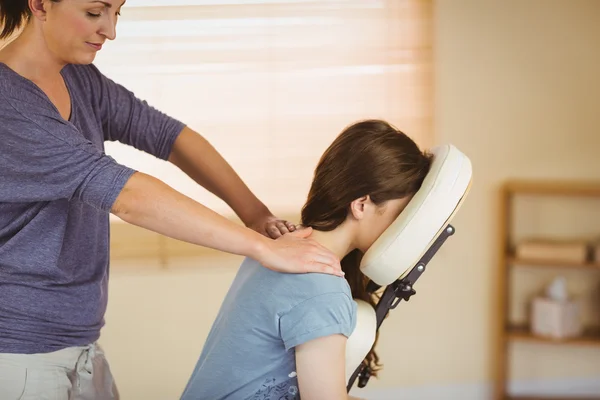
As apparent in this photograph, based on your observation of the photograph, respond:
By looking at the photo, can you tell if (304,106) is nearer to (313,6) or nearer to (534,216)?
(313,6)

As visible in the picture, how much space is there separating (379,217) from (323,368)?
1.07ft

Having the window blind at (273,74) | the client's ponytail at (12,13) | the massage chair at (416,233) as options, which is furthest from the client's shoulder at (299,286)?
the window blind at (273,74)

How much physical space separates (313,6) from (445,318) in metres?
1.48

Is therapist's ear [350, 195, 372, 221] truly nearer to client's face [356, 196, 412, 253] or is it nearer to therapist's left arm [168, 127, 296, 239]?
client's face [356, 196, 412, 253]

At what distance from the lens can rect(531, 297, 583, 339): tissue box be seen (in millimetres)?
3334

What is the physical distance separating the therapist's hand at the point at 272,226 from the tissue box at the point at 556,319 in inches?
81.3

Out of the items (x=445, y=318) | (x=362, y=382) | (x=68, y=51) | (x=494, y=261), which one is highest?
(x=68, y=51)

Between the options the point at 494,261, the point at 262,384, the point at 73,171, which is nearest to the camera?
the point at 73,171

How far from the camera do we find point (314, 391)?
4.28 ft

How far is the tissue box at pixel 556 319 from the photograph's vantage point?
333 centimetres

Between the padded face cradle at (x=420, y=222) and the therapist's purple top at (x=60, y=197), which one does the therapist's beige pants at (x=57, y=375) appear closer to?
the therapist's purple top at (x=60, y=197)

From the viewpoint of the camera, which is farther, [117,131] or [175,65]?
[175,65]

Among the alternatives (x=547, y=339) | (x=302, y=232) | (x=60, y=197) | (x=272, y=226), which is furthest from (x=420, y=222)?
Result: (x=547, y=339)

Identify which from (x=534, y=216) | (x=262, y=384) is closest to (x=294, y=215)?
(x=534, y=216)
